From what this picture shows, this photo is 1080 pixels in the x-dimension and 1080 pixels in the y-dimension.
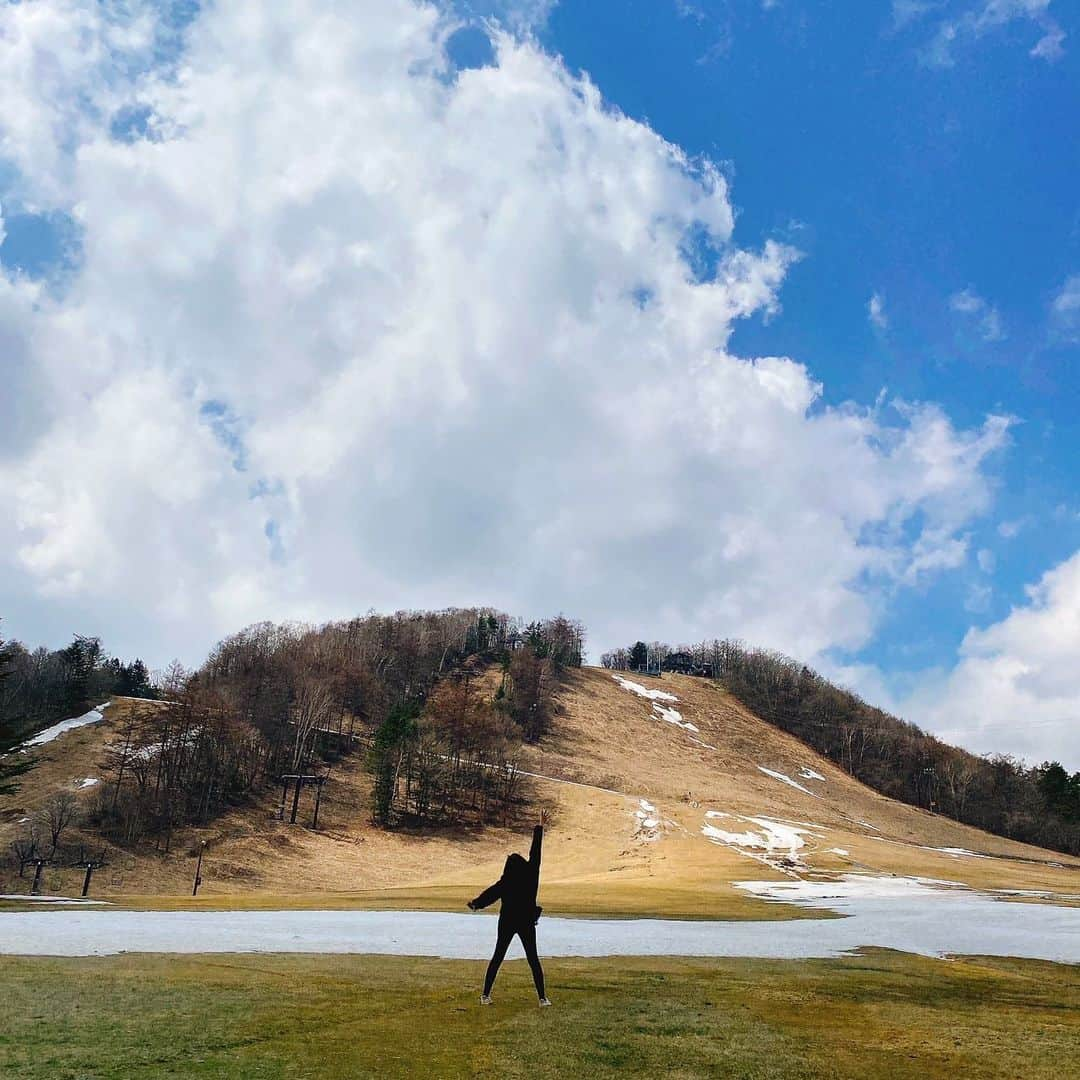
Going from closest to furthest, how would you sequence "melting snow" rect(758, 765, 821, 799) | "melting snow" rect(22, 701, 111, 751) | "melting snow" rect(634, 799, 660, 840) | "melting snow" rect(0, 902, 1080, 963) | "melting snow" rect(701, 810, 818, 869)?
1. "melting snow" rect(0, 902, 1080, 963)
2. "melting snow" rect(701, 810, 818, 869)
3. "melting snow" rect(634, 799, 660, 840)
4. "melting snow" rect(22, 701, 111, 751)
5. "melting snow" rect(758, 765, 821, 799)

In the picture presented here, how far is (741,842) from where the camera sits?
9862 cm

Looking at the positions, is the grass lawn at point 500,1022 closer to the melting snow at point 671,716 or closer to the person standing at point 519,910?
the person standing at point 519,910

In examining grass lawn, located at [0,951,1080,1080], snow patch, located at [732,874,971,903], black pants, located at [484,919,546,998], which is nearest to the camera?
grass lawn, located at [0,951,1080,1080]

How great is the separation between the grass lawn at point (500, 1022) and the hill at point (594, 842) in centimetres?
2657

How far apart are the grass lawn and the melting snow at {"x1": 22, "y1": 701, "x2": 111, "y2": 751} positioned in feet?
336

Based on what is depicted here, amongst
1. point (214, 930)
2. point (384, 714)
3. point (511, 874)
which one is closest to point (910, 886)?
point (214, 930)

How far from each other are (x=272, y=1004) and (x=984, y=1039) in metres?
12.7

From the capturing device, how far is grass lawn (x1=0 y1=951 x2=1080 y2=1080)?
11.8 m

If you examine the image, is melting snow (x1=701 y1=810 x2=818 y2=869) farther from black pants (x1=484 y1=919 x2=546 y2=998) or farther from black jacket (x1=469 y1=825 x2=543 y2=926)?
black jacket (x1=469 y1=825 x2=543 y2=926)

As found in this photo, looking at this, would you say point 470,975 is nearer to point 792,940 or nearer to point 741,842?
point 792,940

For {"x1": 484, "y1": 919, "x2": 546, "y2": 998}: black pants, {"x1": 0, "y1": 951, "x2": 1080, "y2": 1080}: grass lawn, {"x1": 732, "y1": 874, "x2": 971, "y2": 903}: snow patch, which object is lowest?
{"x1": 732, "y1": 874, "x2": 971, "y2": 903}: snow patch

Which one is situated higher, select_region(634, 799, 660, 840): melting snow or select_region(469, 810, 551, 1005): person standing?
select_region(469, 810, 551, 1005): person standing

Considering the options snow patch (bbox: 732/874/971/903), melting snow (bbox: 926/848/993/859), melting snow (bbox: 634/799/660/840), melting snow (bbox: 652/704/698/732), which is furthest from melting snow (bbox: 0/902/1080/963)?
melting snow (bbox: 652/704/698/732)

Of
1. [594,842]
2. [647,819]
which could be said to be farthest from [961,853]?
[594,842]
